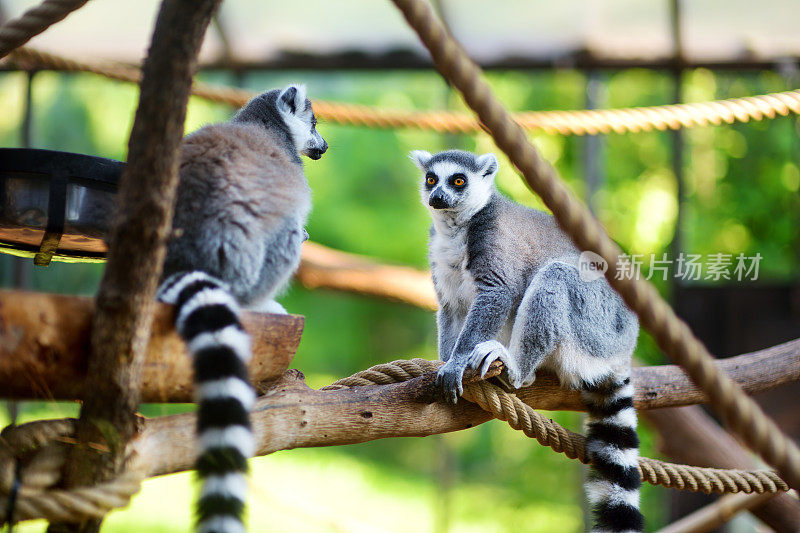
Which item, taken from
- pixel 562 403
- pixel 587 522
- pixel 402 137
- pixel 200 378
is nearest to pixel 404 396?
pixel 562 403

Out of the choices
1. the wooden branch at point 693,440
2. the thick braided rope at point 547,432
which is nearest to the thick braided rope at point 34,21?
the thick braided rope at point 547,432

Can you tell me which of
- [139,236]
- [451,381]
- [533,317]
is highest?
[533,317]

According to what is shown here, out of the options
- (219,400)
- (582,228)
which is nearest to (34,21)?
(219,400)

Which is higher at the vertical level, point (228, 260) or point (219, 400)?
point (228, 260)

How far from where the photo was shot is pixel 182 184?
2.07m

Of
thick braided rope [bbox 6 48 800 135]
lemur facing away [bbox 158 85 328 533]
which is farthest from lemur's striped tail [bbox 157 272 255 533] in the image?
thick braided rope [bbox 6 48 800 135]

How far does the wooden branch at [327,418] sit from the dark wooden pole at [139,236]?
0.14m

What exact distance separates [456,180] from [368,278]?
7.84 feet

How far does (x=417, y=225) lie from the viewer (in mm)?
8633

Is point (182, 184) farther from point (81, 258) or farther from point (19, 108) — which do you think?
point (19, 108)

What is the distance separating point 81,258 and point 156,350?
1101mm

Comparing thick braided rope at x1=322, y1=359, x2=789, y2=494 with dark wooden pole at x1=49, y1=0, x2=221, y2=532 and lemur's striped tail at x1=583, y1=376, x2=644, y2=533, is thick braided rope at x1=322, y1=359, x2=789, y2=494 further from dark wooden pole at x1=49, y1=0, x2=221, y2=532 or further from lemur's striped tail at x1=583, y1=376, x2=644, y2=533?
dark wooden pole at x1=49, y1=0, x2=221, y2=532

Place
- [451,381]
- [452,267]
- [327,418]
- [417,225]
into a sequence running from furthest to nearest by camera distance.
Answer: [417,225]
[452,267]
[451,381]
[327,418]

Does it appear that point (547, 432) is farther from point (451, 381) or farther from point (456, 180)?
point (456, 180)
